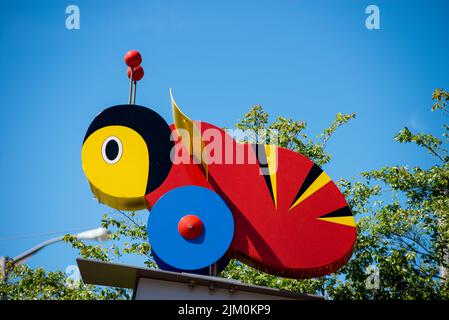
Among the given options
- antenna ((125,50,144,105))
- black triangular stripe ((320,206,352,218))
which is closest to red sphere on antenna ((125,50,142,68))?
antenna ((125,50,144,105))

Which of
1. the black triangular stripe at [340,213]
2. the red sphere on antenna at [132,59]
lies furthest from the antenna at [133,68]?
the black triangular stripe at [340,213]

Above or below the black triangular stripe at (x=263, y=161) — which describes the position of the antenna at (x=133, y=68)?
above

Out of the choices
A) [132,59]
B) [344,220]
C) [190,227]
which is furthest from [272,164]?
[132,59]

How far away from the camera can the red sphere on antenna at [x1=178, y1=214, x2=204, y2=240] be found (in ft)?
30.0

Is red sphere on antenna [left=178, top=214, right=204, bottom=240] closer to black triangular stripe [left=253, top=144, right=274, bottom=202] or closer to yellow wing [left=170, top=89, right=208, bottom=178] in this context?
yellow wing [left=170, top=89, right=208, bottom=178]

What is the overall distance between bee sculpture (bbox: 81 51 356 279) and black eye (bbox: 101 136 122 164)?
0.05ft

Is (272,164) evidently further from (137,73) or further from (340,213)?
(137,73)

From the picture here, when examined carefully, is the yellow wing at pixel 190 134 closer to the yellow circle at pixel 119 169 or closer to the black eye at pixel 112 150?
the yellow circle at pixel 119 169

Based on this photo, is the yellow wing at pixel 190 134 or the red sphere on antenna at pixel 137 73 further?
the red sphere on antenna at pixel 137 73

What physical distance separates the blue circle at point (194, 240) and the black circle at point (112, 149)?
3.88ft

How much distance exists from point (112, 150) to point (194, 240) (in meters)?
2.07

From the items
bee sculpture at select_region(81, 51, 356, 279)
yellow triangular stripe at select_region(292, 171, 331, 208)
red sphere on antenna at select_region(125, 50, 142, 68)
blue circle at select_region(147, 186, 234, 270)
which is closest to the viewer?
blue circle at select_region(147, 186, 234, 270)

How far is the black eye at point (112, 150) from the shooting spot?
392 inches
